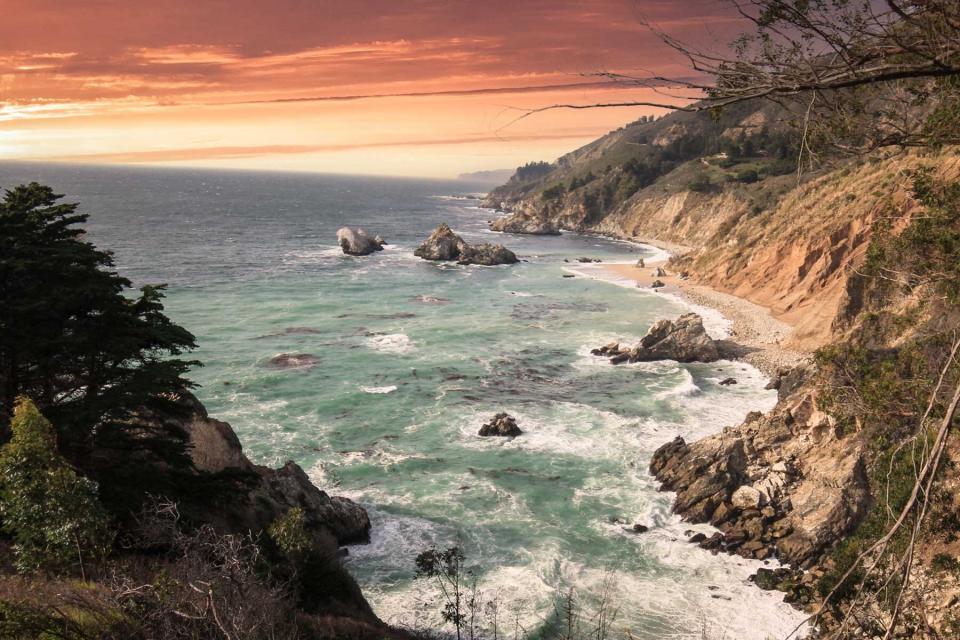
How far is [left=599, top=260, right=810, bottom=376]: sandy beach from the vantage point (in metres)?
49.7

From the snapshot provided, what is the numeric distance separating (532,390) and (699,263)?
168 feet

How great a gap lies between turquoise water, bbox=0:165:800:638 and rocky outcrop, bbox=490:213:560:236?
208 feet

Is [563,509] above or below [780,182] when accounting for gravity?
below

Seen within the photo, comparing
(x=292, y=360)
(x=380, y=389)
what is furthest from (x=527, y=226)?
(x=380, y=389)

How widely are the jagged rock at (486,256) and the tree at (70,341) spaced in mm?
83256

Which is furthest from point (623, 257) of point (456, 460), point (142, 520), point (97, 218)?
point (97, 218)

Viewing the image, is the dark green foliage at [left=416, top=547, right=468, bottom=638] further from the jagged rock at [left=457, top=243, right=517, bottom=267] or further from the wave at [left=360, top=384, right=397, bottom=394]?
the jagged rock at [left=457, top=243, right=517, bottom=267]

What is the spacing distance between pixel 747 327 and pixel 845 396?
41.3 meters

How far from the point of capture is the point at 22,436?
1376 centimetres

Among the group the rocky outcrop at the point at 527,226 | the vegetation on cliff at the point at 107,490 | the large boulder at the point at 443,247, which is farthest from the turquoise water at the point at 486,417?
the rocky outcrop at the point at 527,226

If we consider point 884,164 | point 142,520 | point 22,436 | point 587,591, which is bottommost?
point 587,591

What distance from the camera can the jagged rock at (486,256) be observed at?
10281 cm

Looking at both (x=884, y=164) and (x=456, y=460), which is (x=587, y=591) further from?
(x=884, y=164)

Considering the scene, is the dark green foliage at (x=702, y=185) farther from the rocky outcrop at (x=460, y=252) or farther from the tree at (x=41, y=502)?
the tree at (x=41, y=502)
